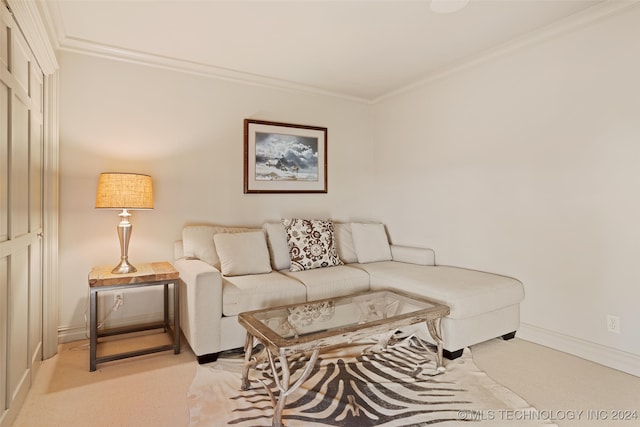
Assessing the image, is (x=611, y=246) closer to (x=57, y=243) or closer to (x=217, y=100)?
(x=217, y=100)

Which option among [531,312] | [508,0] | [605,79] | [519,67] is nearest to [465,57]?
[519,67]

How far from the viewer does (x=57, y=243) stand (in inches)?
109

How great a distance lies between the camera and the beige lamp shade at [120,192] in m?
2.53

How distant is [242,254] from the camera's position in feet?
9.86

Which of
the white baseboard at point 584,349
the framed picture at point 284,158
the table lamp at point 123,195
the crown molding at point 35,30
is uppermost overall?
the crown molding at point 35,30

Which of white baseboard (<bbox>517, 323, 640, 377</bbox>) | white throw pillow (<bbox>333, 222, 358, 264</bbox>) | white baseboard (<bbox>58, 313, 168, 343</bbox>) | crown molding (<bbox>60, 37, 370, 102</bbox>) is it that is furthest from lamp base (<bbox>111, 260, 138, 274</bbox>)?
white baseboard (<bbox>517, 323, 640, 377</bbox>)

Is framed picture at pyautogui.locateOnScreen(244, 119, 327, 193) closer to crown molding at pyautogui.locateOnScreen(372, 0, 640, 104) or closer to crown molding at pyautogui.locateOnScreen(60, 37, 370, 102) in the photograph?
crown molding at pyautogui.locateOnScreen(60, 37, 370, 102)

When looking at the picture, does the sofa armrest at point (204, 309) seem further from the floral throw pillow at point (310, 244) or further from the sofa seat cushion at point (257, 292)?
the floral throw pillow at point (310, 244)

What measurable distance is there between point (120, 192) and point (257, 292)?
1218 millimetres

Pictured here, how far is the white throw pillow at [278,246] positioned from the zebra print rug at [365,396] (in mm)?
1029

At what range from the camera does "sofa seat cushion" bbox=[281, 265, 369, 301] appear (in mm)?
2886

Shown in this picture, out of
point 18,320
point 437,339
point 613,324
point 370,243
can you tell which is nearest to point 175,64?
point 18,320

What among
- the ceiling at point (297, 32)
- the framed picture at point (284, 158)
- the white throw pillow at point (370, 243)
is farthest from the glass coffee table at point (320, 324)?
the ceiling at point (297, 32)

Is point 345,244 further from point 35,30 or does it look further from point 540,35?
point 35,30
